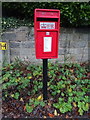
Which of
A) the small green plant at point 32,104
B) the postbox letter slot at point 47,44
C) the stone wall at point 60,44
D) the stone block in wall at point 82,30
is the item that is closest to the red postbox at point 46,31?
the postbox letter slot at point 47,44

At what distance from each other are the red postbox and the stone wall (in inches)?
59.1

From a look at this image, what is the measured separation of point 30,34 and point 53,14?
62.1 inches

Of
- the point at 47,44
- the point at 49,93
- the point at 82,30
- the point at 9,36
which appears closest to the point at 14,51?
the point at 9,36

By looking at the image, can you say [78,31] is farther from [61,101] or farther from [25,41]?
[61,101]

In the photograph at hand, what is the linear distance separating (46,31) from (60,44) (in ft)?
5.33

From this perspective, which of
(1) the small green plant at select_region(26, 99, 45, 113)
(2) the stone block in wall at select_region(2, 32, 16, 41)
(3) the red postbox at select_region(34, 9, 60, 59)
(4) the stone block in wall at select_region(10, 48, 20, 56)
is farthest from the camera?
(4) the stone block in wall at select_region(10, 48, 20, 56)

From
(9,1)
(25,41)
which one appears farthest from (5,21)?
(25,41)

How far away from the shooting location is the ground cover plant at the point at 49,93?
2.01m

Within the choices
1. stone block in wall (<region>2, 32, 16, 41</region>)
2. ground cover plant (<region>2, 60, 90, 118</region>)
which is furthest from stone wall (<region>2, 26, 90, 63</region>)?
ground cover plant (<region>2, 60, 90, 118</region>)

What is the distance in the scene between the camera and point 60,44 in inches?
129

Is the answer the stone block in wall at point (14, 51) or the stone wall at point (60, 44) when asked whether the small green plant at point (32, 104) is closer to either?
the stone wall at point (60, 44)

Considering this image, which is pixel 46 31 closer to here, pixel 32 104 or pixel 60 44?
pixel 32 104

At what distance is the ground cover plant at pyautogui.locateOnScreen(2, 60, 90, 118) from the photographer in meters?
2.01

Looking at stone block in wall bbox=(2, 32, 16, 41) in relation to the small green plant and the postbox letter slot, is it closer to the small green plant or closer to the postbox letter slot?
the postbox letter slot
